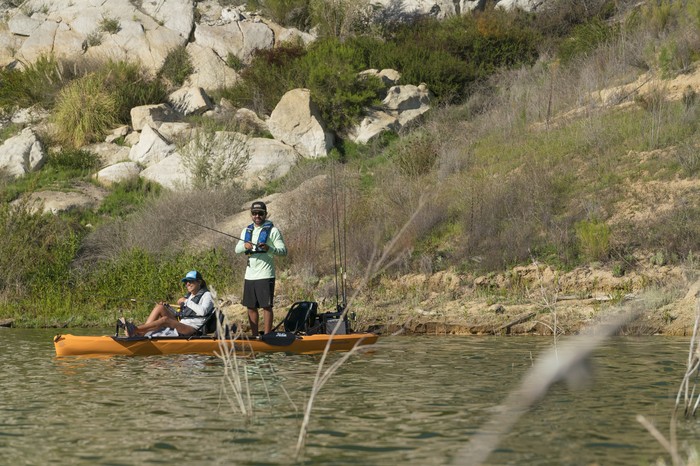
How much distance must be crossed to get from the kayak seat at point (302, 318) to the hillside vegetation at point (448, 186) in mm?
1607

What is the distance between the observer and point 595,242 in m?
16.4

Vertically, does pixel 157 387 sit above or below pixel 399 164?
below

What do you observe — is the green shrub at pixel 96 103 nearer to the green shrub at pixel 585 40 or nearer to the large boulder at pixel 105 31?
the large boulder at pixel 105 31

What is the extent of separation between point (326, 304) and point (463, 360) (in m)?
5.41

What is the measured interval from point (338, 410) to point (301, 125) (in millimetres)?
19650

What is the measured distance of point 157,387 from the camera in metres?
9.52

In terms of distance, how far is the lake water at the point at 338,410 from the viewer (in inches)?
256

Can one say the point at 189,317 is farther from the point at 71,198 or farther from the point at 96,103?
the point at 96,103

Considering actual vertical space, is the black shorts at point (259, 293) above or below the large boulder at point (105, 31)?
below

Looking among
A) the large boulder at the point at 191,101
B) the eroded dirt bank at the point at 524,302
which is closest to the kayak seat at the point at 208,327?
the eroded dirt bank at the point at 524,302

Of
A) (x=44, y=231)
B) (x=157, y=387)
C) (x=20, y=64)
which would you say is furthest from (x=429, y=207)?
(x=20, y=64)

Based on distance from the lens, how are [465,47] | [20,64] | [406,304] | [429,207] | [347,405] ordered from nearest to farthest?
1. [347,405]
2. [406,304]
3. [429,207]
4. [465,47]
5. [20,64]

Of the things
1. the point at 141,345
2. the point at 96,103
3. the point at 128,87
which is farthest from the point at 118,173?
the point at 141,345

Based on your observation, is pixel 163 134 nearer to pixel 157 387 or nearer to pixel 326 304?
pixel 326 304
